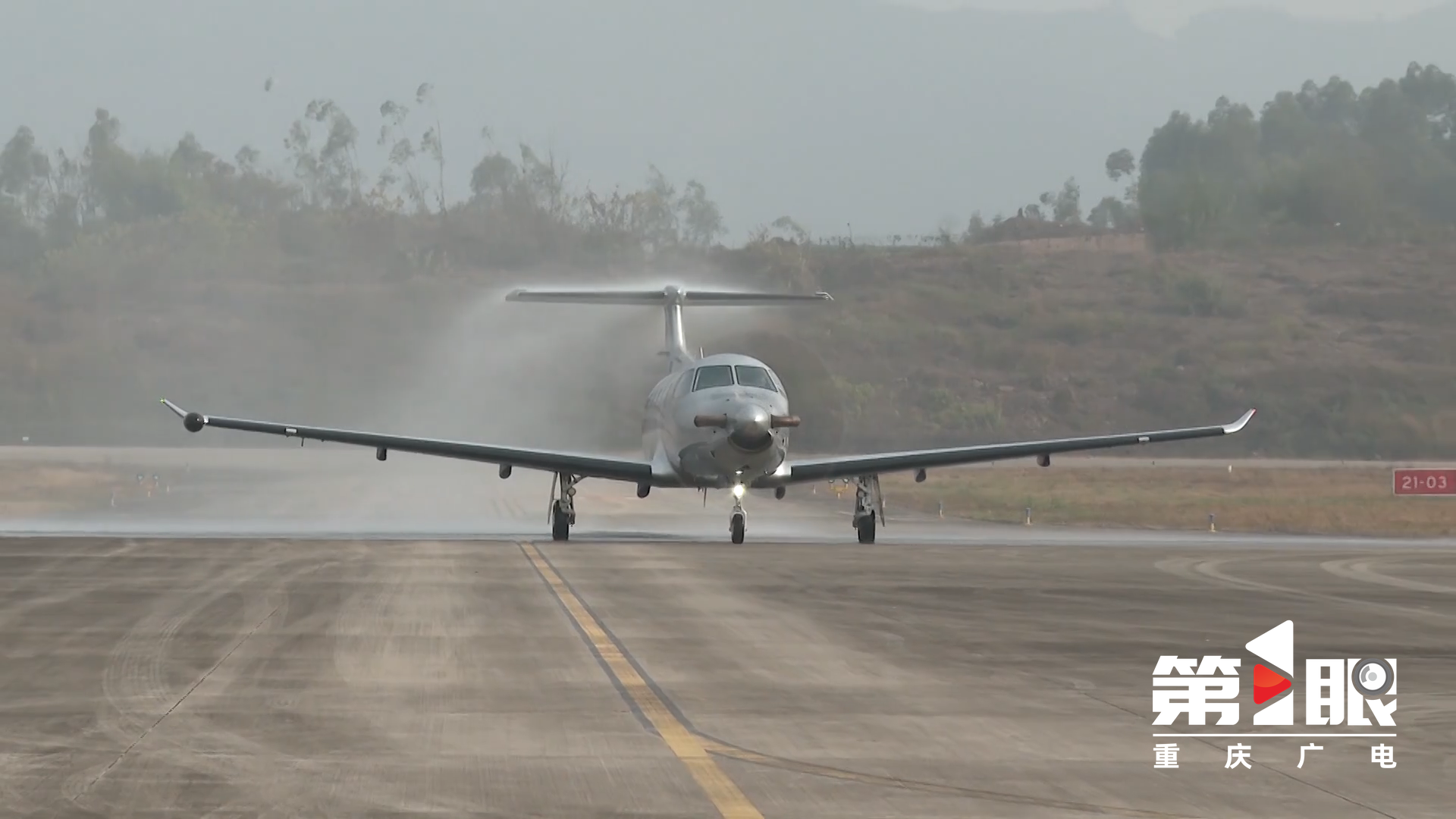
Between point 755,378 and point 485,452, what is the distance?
5843mm

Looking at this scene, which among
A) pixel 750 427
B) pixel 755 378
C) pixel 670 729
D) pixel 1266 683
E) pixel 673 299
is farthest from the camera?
pixel 673 299

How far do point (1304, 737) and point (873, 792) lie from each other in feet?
11.7

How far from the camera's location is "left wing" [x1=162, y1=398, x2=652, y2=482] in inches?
1528

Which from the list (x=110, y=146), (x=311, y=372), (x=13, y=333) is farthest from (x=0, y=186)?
(x=311, y=372)

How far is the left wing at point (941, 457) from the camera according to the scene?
3925 centimetres

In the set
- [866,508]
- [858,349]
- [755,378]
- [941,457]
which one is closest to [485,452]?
[755,378]

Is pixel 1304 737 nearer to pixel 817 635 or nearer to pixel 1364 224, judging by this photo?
pixel 817 635

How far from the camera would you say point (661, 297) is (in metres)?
46.4

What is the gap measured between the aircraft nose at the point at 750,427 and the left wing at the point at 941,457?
109 inches

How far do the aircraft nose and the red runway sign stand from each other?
108 ft

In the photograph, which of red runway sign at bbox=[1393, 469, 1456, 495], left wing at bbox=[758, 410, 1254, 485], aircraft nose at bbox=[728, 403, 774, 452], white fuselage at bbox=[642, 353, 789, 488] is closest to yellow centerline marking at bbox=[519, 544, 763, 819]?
aircraft nose at bbox=[728, 403, 774, 452]

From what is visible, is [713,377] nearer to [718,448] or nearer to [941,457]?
[718,448]

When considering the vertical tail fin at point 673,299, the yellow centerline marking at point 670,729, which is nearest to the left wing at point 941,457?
the vertical tail fin at point 673,299

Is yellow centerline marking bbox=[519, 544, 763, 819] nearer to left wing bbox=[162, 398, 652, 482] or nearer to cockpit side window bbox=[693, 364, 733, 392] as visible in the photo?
cockpit side window bbox=[693, 364, 733, 392]
